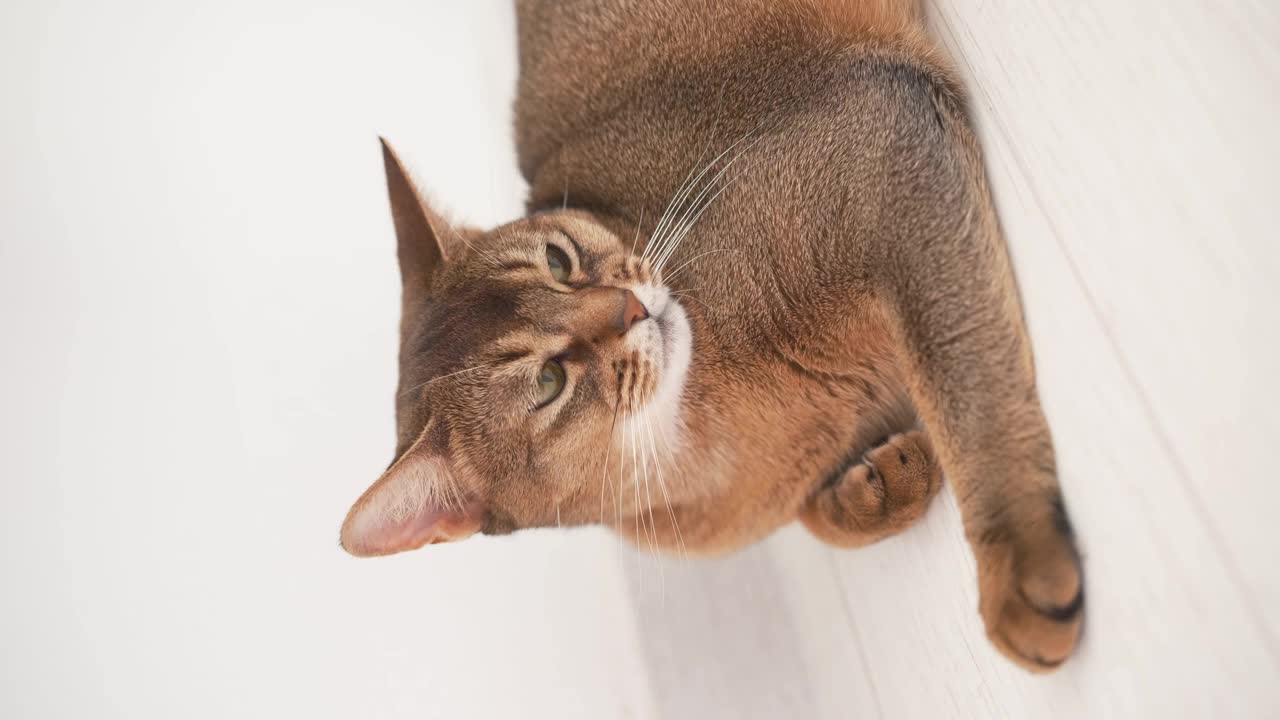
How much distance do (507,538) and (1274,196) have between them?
4.35 feet

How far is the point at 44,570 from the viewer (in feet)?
4.49

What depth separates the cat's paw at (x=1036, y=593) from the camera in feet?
3.07

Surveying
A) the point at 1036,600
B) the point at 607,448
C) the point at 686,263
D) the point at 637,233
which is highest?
the point at 637,233

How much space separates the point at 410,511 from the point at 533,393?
21 centimetres

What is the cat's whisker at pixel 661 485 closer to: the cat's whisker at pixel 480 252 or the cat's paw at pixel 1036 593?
the cat's whisker at pixel 480 252

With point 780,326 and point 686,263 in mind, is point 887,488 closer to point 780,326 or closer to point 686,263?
point 780,326

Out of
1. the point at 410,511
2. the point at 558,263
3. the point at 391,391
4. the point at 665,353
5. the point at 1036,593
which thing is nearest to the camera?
the point at 1036,593

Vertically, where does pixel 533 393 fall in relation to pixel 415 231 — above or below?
below

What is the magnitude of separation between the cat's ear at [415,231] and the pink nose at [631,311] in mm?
299

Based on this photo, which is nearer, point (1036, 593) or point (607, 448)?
point (1036, 593)

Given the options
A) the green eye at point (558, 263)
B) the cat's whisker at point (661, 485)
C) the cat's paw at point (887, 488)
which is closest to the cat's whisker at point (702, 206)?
the green eye at point (558, 263)

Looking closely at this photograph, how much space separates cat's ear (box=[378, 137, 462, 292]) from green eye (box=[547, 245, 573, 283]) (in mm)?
142

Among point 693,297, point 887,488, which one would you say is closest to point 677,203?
point 693,297

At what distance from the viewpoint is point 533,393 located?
1.20m
